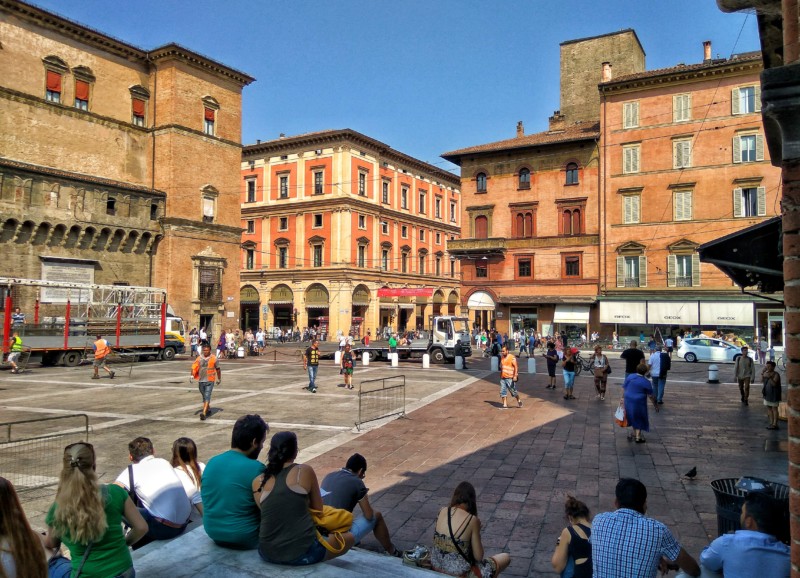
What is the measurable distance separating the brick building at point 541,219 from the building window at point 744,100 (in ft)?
27.9

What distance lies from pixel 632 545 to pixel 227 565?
2902 mm

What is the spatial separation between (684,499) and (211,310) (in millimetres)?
36440

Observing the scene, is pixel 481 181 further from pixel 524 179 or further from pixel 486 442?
pixel 486 442

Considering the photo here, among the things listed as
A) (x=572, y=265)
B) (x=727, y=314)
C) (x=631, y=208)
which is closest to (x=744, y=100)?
(x=631, y=208)

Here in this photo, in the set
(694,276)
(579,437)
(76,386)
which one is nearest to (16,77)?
(76,386)

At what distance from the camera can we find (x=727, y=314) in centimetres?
3669

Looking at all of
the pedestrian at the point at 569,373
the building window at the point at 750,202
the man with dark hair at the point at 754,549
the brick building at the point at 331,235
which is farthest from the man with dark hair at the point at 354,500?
the brick building at the point at 331,235

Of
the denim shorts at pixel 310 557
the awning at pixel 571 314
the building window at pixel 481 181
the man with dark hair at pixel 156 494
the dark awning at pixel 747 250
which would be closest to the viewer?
the denim shorts at pixel 310 557

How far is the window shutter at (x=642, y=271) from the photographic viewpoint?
39.2m

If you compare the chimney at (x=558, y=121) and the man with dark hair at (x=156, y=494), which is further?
the chimney at (x=558, y=121)

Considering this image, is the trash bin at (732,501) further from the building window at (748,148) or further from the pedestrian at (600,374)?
the building window at (748,148)

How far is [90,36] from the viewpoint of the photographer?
34.9 m

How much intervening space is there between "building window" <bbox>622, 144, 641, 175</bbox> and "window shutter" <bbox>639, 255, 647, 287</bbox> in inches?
238

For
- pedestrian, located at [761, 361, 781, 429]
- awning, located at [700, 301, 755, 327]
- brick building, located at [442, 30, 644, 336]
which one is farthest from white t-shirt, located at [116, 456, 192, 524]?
brick building, located at [442, 30, 644, 336]
